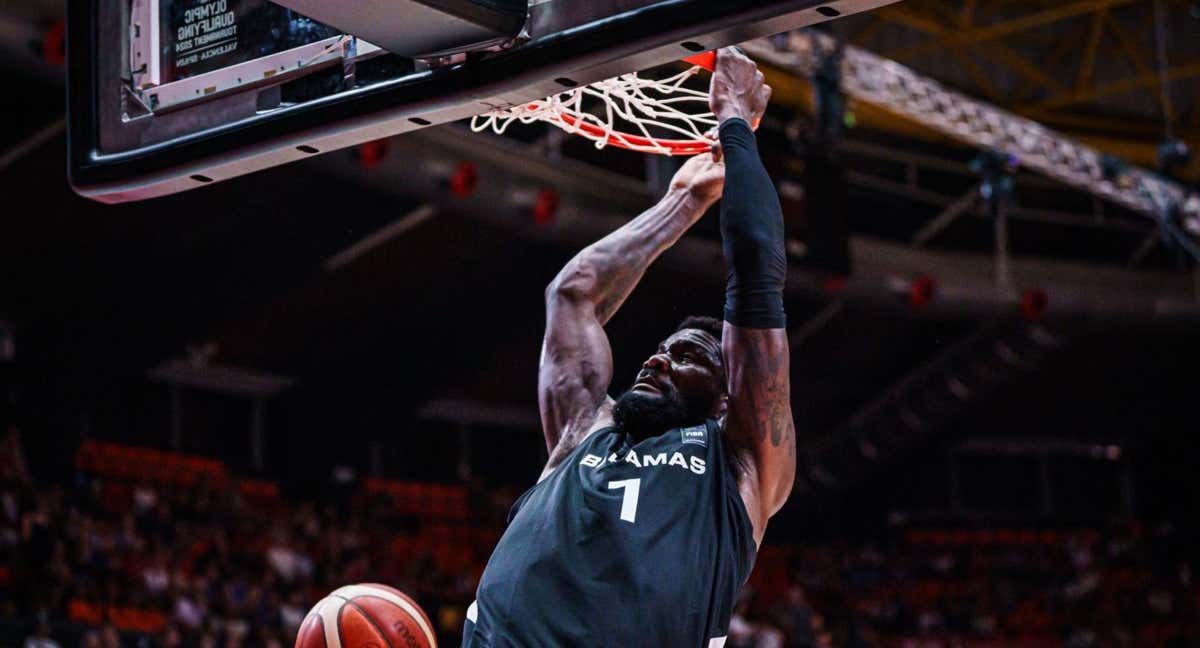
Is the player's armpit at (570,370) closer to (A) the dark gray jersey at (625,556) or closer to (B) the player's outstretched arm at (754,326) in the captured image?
(A) the dark gray jersey at (625,556)

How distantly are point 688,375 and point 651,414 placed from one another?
0.59 feet

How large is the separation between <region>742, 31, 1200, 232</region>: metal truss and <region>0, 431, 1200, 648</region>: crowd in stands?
5.90 m

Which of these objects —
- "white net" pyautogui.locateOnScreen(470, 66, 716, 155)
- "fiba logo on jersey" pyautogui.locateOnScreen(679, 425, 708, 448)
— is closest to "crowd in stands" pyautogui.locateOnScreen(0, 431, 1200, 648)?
"white net" pyautogui.locateOnScreen(470, 66, 716, 155)

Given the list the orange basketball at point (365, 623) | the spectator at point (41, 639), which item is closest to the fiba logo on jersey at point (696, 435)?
the orange basketball at point (365, 623)

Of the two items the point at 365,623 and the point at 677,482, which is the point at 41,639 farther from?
the point at 677,482

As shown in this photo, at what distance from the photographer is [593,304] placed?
13.1ft

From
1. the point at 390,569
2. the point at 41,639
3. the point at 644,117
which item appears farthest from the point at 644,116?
the point at 390,569

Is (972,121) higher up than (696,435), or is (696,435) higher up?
(972,121)

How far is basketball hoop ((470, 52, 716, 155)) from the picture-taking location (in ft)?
13.8

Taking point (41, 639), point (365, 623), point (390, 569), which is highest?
point (365, 623)

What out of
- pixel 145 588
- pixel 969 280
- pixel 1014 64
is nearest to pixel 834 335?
pixel 969 280

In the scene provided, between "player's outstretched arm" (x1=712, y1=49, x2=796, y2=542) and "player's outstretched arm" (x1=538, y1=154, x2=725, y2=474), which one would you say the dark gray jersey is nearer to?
"player's outstretched arm" (x1=712, y1=49, x2=796, y2=542)

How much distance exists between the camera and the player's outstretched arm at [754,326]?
128 inches

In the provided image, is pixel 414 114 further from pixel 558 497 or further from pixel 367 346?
pixel 367 346
